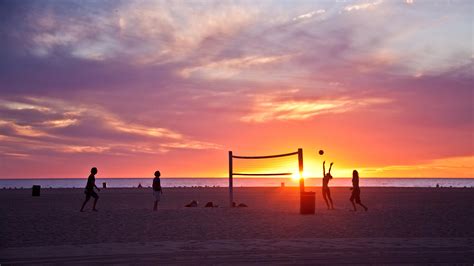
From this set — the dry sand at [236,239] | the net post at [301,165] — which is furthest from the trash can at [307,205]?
the dry sand at [236,239]

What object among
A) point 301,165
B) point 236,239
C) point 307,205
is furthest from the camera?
point 301,165

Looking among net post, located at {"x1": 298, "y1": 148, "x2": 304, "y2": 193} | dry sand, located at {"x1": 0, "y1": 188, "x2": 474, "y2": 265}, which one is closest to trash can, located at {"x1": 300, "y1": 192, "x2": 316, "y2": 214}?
net post, located at {"x1": 298, "y1": 148, "x2": 304, "y2": 193}

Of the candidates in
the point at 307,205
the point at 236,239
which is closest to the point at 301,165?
the point at 307,205

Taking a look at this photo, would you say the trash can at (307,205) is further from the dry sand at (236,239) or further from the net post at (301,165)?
the dry sand at (236,239)

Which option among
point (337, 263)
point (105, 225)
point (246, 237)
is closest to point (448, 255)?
point (337, 263)

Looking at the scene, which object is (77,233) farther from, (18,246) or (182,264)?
(182,264)

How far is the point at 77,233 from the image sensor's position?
1252 centimetres

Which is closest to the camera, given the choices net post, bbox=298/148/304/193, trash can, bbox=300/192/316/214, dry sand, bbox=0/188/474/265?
dry sand, bbox=0/188/474/265

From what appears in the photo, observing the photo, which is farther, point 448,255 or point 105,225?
point 105,225

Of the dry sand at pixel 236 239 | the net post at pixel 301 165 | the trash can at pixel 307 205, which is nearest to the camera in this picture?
the dry sand at pixel 236 239

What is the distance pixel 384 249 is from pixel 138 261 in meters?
4.53

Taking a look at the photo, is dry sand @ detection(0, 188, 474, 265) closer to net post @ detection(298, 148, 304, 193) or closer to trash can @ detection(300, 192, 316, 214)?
trash can @ detection(300, 192, 316, 214)

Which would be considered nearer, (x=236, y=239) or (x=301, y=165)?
(x=236, y=239)

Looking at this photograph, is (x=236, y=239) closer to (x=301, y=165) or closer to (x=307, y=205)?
(x=307, y=205)
